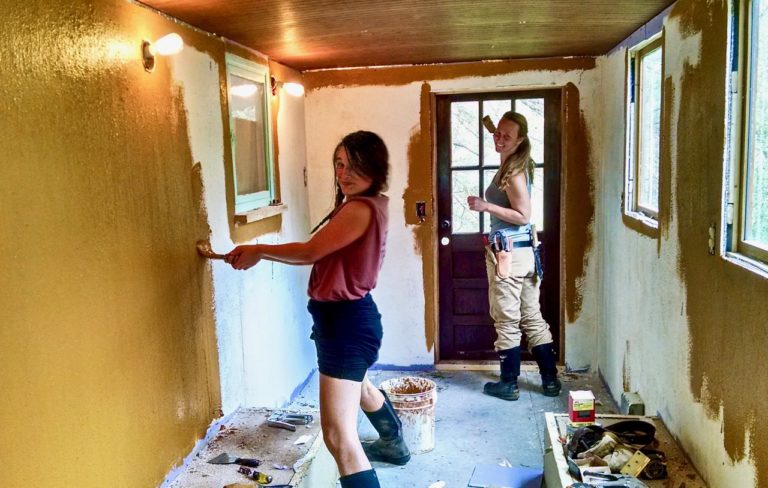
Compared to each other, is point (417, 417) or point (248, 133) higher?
point (248, 133)

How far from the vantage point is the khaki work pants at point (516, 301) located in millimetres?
3691

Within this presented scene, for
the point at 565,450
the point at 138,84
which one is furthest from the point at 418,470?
the point at 138,84

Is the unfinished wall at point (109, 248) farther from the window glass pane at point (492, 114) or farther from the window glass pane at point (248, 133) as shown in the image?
the window glass pane at point (492, 114)

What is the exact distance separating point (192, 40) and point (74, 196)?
105cm

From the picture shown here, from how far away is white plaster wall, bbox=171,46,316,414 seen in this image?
267 cm

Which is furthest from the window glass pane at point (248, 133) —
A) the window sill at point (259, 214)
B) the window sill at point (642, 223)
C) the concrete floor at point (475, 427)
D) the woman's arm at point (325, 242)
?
the window sill at point (642, 223)

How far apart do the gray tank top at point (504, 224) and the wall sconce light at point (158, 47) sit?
1993 mm

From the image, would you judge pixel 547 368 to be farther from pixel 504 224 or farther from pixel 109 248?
pixel 109 248

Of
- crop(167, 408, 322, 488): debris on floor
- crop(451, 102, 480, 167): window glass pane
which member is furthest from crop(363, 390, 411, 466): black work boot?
crop(451, 102, 480, 167): window glass pane

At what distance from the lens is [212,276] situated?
2.74 meters

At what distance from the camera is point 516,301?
3.73 metres

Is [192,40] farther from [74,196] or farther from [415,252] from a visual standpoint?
[415,252]

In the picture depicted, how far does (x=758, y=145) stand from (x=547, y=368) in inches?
87.0

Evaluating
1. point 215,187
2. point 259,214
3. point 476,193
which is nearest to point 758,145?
point 215,187
